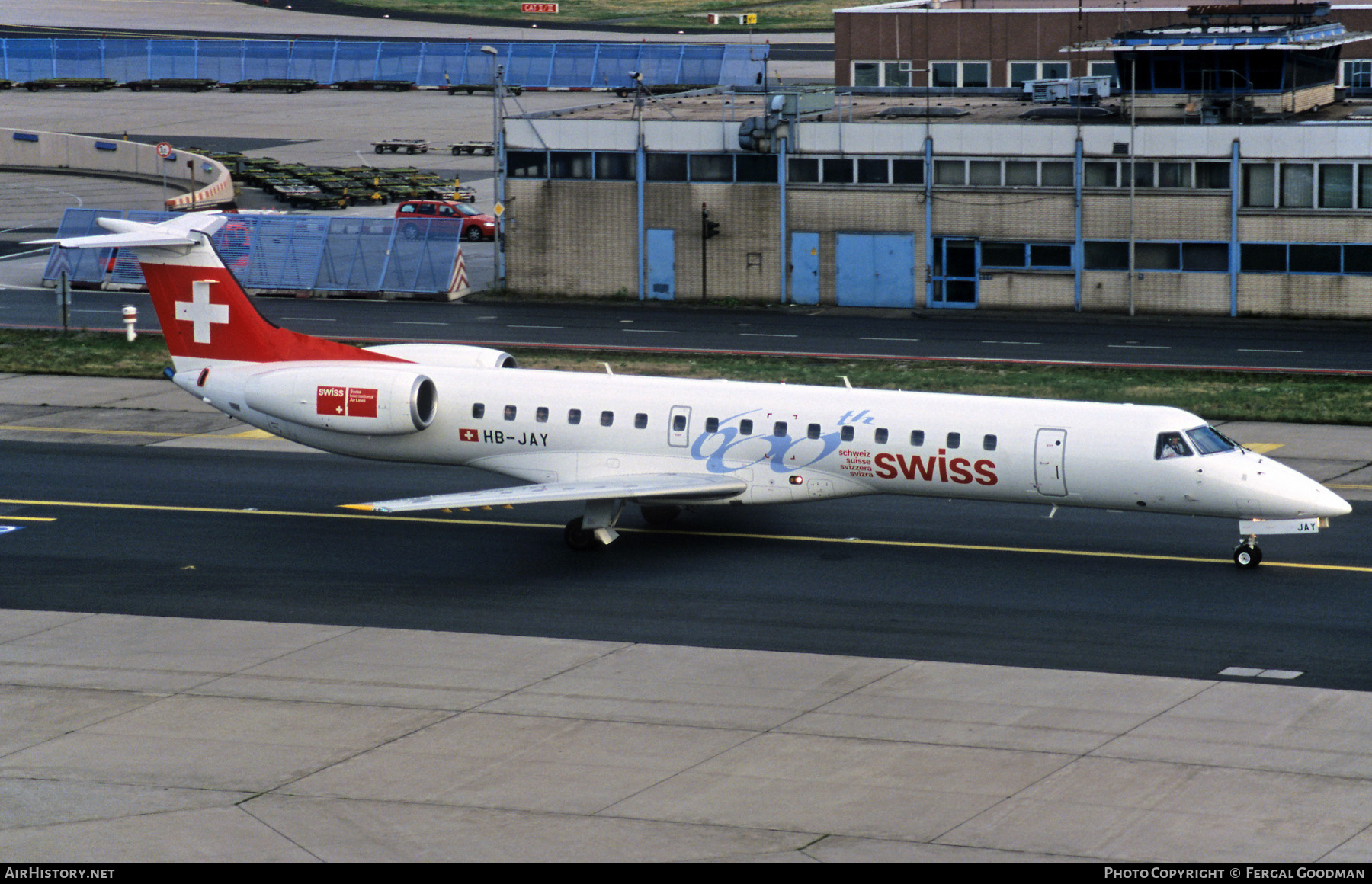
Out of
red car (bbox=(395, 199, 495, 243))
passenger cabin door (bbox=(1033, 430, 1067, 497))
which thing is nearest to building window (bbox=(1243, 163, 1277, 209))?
red car (bbox=(395, 199, 495, 243))

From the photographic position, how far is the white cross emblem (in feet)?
105

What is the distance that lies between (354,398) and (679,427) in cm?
589

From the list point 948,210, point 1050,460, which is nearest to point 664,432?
point 1050,460

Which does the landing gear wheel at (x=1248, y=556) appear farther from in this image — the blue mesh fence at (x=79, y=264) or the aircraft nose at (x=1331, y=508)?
the blue mesh fence at (x=79, y=264)

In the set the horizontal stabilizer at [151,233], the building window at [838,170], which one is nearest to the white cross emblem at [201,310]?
the horizontal stabilizer at [151,233]

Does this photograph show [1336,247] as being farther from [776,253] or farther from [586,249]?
[586,249]

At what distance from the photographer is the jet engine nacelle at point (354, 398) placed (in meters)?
30.4

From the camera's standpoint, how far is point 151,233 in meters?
32.5

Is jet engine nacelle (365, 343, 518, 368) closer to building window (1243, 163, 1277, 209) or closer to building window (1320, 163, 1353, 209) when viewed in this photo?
building window (1243, 163, 1277, 209)

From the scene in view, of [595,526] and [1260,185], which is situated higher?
[1260,185]

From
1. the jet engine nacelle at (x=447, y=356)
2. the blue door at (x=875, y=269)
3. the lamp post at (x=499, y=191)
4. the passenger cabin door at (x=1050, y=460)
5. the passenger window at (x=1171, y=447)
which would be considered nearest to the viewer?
the passenger window at (x=1171, y=447)

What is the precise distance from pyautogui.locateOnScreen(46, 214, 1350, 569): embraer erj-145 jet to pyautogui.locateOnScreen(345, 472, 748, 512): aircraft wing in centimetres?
6

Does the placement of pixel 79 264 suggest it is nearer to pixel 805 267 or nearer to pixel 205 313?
pixel 805 267

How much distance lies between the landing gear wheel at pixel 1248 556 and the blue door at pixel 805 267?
3363cm
